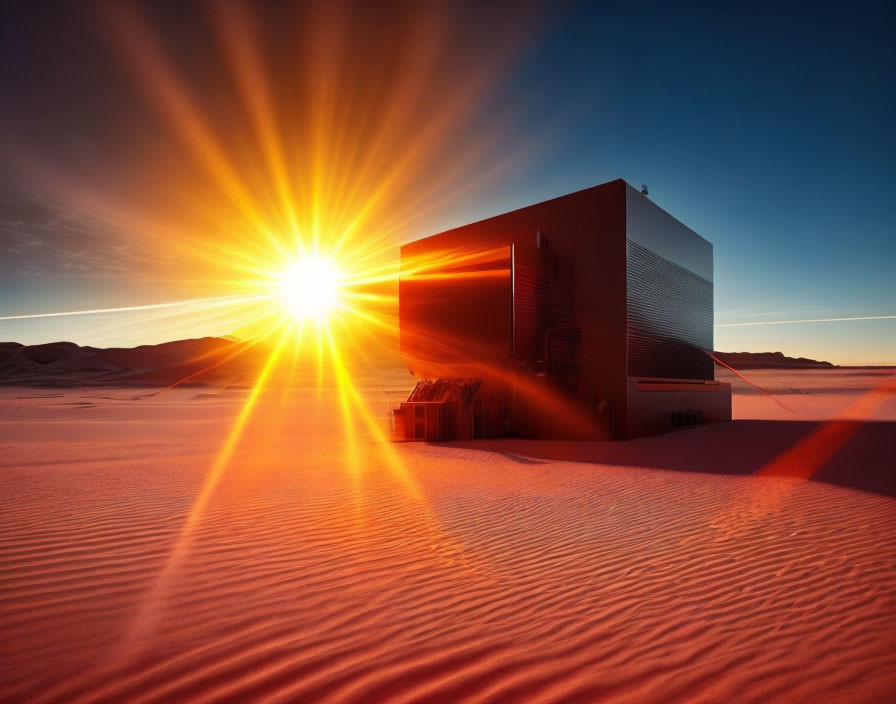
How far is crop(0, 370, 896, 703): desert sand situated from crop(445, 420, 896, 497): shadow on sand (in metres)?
0.35

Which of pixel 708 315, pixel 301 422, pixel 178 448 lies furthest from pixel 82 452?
pixel 708 315

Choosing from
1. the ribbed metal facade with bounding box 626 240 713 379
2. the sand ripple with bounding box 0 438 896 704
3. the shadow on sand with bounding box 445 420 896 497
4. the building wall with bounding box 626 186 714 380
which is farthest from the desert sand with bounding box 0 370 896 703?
the building wall with bounding box 626 186 714 380

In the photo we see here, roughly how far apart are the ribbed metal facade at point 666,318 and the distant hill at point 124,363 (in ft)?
218

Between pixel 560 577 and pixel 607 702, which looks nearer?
pixel 607 702

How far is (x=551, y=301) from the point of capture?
675 inches

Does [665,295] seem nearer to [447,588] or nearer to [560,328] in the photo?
[560,328]

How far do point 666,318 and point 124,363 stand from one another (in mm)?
103816

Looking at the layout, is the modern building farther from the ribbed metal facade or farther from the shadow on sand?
the shadow on sand

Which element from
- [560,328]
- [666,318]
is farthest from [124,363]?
[666,318]

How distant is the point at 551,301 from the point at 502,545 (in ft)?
41.8

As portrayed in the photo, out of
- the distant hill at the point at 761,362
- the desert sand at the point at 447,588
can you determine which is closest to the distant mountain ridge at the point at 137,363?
the distant hill at the point at 761,362

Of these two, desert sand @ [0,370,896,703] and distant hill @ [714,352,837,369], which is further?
distant hill @ [714,352,837,369]

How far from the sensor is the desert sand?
113 inches

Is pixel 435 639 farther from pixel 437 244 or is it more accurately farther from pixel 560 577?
pixel 437 244
